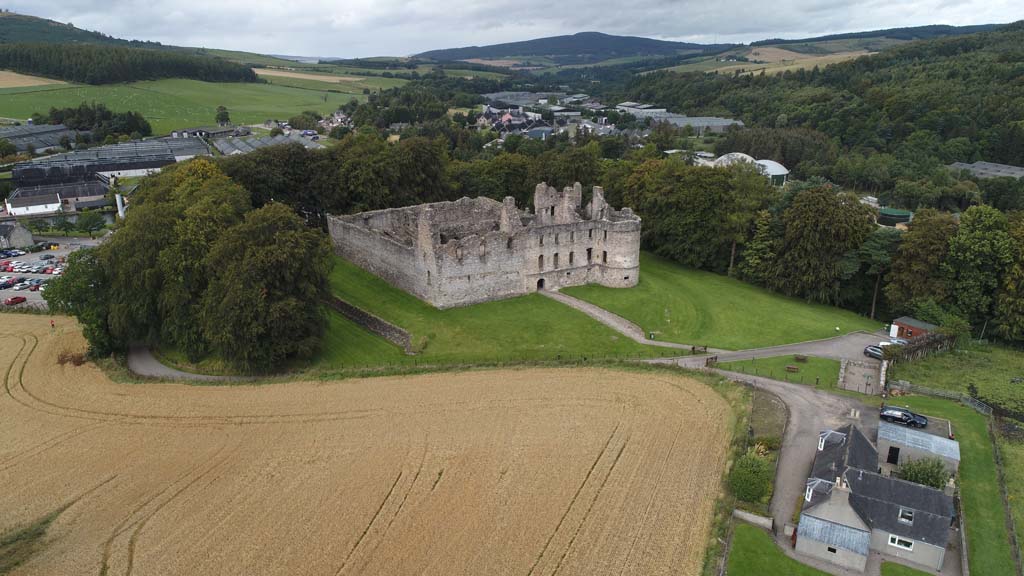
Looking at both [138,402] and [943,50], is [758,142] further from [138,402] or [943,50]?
[138,402]

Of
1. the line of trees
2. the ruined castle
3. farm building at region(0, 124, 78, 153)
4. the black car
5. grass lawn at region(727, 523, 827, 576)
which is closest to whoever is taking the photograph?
grass lawn at region(727, 523, 827, 576)

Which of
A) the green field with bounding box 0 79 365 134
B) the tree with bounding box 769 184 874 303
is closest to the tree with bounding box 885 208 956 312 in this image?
the tree with bounding box 769 184 874 303

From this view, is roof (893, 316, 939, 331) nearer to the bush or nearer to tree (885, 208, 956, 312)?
tree (885, 208, 956, 312)

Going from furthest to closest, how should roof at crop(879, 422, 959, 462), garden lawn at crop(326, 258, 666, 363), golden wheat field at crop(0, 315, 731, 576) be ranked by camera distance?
garden lawn at crop(326, 258, 666, 363)
roof at crop(879, 422, 959, 462)
golden wheat field at crop(0, 315, 731, 576)

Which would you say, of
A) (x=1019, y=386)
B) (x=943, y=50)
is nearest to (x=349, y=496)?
(x=1019, y=386)

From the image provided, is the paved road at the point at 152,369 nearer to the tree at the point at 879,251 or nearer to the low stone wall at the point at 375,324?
the low stone wall at the point at 375,324

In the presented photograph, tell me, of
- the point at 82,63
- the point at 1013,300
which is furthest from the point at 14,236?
the point at 82,63
